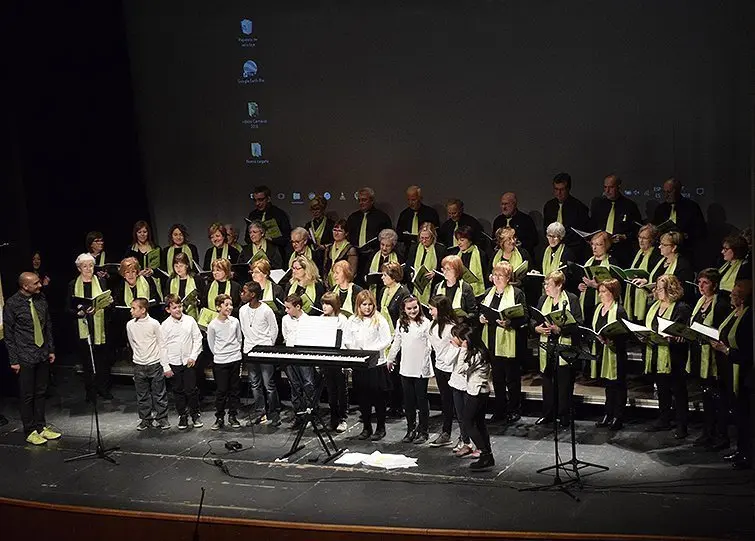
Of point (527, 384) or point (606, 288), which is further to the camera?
point (527, 384)

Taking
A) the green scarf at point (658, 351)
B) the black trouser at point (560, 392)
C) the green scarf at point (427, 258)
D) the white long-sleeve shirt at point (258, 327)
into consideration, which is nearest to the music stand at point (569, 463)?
Answer: the black trouser at point (560, 392)

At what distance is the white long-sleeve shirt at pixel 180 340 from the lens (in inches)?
354

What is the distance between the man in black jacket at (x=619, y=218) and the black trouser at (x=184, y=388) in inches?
145

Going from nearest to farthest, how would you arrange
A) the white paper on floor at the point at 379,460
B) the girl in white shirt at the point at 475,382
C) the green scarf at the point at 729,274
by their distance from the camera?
the girl in white shirt at the point at 475,382
the white paper on floor at the point at 379,460
the green scarf at the point at 729,274

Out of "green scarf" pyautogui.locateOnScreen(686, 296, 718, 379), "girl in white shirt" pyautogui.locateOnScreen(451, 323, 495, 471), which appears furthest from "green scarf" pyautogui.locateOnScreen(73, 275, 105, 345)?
"green scarf" pyautogui.locateOnScreen(686, 296, 718, 379)

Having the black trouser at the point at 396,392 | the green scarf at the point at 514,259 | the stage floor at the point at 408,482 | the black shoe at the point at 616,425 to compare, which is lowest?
the stage floor at the point at 408,482

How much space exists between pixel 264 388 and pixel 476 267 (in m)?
2.07

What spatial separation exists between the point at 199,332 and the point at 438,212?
8.95ft

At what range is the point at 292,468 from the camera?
26.3ft

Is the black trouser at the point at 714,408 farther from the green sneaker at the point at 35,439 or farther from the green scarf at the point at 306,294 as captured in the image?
the green sneaker at the point at 35,439

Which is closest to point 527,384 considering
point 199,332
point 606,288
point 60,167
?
point 606,288

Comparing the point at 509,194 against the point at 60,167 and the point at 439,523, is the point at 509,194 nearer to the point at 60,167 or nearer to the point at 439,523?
the point at 439,523

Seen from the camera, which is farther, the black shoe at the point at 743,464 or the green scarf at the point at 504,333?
the green scarf at the point at 504,333

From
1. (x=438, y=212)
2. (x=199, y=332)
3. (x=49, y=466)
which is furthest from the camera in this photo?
(x=438, y=212)
